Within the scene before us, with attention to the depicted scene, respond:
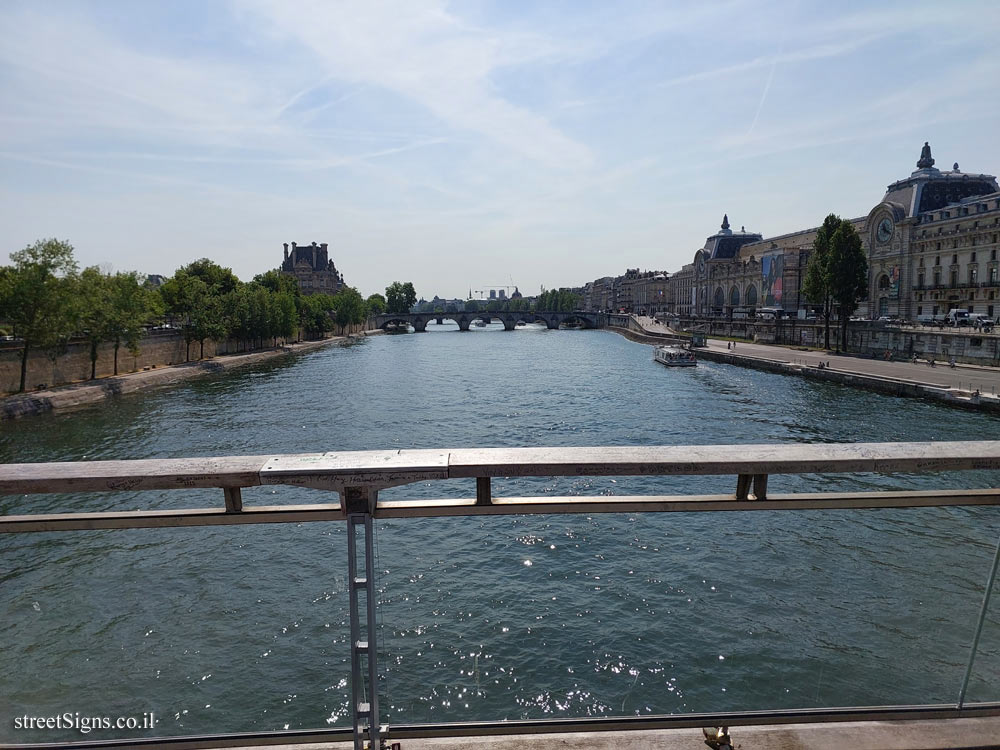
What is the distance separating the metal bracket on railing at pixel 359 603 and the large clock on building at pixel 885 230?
88.2 meters

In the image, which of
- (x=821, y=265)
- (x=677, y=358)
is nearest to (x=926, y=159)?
(x=821, y=265)

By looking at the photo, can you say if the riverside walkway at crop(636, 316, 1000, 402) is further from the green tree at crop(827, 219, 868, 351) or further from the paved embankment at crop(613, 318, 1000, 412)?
the green tree at crop(827, 219, 868, 351)

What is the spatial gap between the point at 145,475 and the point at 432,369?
60.4 metres

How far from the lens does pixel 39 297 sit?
37562 millimetres

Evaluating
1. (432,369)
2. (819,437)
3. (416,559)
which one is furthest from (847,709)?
(432,369)

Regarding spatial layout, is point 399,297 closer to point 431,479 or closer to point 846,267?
point 846,267

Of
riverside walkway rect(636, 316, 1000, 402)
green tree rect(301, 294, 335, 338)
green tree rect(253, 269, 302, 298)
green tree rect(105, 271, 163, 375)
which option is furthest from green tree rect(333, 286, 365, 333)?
riverside walkway rect(636, 316, 1000, 402)

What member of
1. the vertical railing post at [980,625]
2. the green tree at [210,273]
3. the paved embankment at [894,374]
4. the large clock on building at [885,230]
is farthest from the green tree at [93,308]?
the large clock on building at [885,230]

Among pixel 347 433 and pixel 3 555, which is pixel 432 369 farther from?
pixel 3 555

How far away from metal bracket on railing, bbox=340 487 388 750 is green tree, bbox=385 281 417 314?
174 metres

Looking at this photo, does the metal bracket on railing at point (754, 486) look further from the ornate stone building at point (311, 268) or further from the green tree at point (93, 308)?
the ornate stone building at point (311, 268)

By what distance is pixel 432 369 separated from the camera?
63.3 meters

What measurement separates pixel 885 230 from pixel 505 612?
278 ft

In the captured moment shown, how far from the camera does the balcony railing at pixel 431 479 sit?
10.0ft
